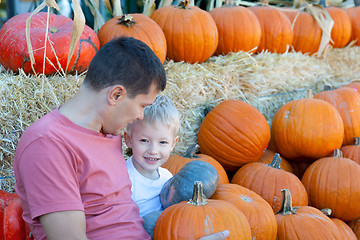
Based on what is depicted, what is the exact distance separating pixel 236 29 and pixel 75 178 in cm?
253

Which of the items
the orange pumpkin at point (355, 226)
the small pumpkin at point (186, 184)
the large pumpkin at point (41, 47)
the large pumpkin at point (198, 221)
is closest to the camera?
the large pumpkin at point (198, 221)

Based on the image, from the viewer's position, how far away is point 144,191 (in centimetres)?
221

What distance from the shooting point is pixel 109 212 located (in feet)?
5.73

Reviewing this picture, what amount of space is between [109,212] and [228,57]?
2.32 m

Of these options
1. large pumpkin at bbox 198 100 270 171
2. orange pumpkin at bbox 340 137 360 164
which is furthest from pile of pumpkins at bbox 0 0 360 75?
orange pumpkin at bbox 340 137 360 164

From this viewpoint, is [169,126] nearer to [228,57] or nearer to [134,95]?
[134,95]

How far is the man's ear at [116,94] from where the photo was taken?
164 cm

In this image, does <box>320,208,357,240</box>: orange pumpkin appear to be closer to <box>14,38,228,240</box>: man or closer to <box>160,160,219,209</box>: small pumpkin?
<box>160,160,219,209</box>: small pumpkin

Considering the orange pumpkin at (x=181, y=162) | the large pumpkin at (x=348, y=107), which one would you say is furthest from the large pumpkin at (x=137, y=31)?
the large pumpkin at (x=348, y=107)

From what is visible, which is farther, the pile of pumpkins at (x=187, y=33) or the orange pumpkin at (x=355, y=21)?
the orange pumpkin at (x=355, y=21)

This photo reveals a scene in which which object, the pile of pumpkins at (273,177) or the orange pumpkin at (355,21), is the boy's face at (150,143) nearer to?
the pile of pumpkins at (273,177)

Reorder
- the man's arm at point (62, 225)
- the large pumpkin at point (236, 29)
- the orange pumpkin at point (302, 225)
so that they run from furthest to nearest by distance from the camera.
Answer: the large pumpkin at point (236, 29), the orange pumpkin at point (302, 225), the man's arm at point (62, 225)

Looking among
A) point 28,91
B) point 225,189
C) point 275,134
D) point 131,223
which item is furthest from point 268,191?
point 28,91

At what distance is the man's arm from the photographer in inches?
57.9
